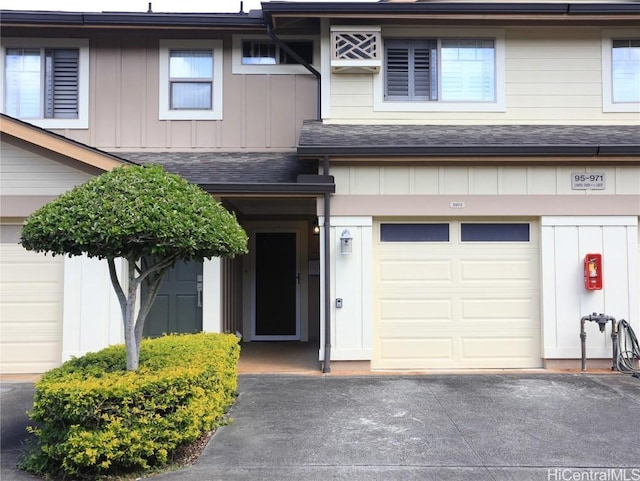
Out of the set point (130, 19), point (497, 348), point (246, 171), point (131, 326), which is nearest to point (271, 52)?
point (130, 19)

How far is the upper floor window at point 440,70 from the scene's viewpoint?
7.80 m

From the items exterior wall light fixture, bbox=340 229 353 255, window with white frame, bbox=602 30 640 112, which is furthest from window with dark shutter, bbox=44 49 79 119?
window with white frame, bbox=602 30 640 112

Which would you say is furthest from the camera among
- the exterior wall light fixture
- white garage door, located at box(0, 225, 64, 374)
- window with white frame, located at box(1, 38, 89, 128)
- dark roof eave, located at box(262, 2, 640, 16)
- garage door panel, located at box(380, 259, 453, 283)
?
window with white frame, located at box(1, 38, 89, 128)

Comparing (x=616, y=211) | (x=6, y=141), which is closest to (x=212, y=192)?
(x=6, y=141)

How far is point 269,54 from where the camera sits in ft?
28.3

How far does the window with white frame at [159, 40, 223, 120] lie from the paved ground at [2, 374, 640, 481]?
482 cm

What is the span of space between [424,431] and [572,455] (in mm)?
1235

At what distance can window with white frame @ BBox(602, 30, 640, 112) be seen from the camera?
7779 mm

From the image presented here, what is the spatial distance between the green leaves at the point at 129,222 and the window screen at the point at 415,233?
3.25 m

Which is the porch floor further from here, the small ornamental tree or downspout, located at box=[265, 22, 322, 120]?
downspout, located at box=[265, 22, 322, 120]

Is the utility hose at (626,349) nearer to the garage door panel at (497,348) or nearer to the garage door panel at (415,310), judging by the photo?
the garage door panel at (497,348)

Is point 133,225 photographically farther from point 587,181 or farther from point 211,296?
point 587,181

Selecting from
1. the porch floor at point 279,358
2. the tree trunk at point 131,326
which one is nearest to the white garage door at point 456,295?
the porch floor at point 279,358

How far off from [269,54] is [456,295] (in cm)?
531
